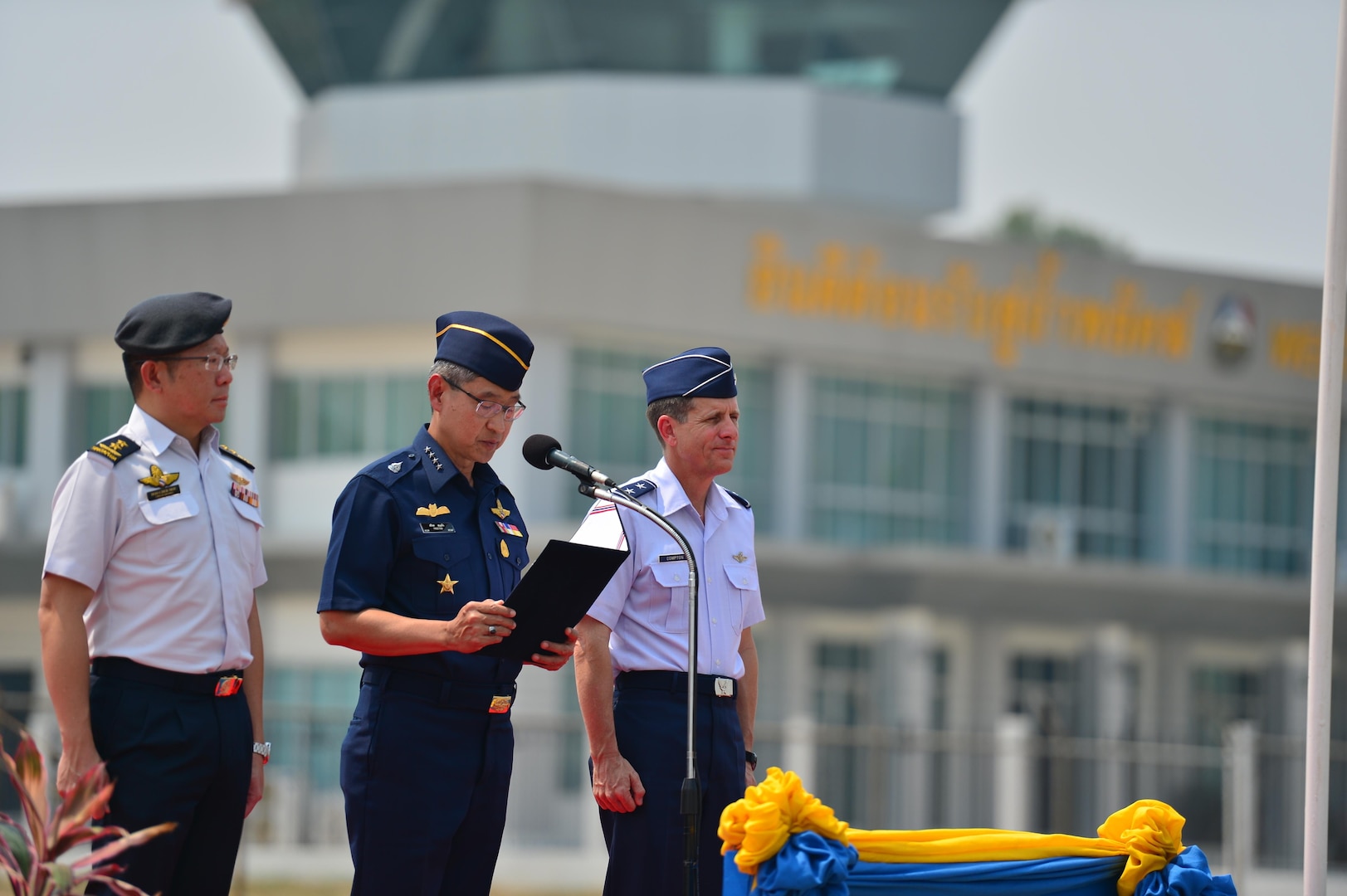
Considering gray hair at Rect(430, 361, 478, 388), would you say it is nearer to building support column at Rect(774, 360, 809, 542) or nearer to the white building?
the white building

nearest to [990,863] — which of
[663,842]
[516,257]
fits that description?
[663,842]

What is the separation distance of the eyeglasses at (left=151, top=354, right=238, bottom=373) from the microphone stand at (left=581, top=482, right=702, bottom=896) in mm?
1048

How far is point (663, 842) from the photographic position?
5.21m

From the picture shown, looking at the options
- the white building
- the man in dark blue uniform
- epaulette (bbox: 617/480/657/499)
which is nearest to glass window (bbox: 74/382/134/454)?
the white building

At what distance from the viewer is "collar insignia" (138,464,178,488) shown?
4801 mm

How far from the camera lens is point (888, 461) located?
26016mm

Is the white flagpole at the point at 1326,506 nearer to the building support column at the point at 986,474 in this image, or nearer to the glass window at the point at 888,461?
the glass window at the point at 888,461

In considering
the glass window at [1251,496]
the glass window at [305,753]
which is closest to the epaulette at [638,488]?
the glass window at [305,753]

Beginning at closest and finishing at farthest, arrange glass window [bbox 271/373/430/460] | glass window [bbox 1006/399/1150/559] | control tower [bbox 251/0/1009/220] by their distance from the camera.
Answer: glass window [bbox 271/373/430/460] < control tower [bbox 251/0/1009/220] < glass window [bbox 1006/399/1150/559]

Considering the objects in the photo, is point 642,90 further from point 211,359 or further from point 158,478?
point 158,478

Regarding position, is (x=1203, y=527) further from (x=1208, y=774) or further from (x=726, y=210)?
(x=726, y=210)

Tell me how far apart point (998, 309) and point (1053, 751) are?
409 inches

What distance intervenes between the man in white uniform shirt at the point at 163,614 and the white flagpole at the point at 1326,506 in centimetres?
324

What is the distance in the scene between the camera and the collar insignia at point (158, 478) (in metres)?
4.80
